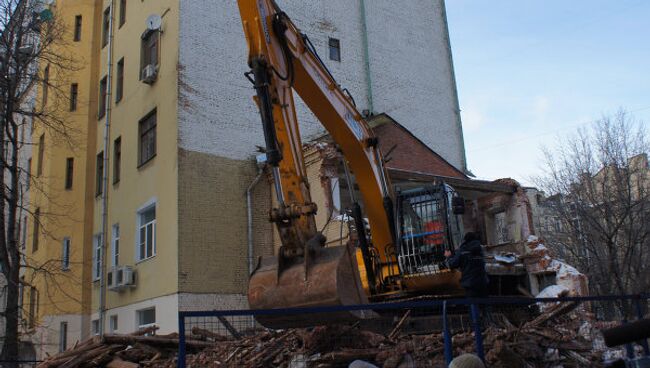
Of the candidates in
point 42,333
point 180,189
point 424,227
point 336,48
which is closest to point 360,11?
point 336,48

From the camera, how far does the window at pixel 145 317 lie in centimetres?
1984

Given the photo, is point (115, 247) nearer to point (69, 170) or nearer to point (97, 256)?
point (97, 256)

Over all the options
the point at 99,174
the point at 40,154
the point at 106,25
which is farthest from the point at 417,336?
the point at 40,154

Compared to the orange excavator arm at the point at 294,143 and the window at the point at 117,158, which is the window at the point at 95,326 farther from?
the orange excavator arm at the point at 294,143

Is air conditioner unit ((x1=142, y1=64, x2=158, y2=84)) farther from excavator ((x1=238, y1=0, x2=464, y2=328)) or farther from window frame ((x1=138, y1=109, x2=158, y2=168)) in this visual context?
excavator ((x1=238, y1=0, x2=464, y2=328))

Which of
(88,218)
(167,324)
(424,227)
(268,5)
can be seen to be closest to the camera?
(268,5)

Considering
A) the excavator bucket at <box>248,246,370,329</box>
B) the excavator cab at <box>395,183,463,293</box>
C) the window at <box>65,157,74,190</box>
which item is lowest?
the excavator bucket at <box>248,246,370,329</box>

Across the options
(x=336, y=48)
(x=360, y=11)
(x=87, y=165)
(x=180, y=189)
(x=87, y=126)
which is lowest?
(x=180, y=189)

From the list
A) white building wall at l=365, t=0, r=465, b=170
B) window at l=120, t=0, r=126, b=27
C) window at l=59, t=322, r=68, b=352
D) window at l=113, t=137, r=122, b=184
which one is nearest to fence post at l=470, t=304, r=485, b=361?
window at l=113, t=137, r=122, b=184

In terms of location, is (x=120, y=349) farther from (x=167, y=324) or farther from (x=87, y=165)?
(x=87, y=165)

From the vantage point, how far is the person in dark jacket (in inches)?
427

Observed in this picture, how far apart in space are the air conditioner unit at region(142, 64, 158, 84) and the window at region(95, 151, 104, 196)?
5063 mm

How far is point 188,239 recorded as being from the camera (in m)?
18.7

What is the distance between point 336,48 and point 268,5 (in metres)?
15.7
